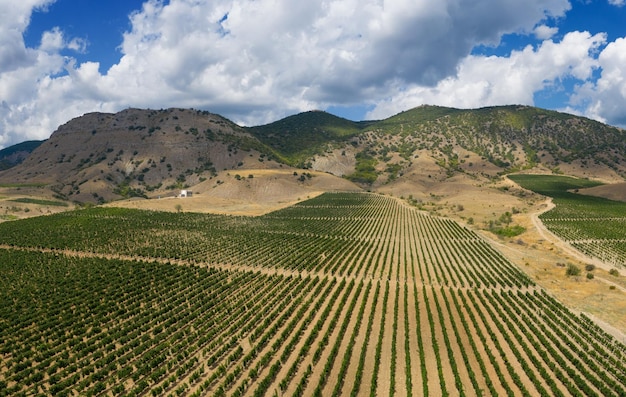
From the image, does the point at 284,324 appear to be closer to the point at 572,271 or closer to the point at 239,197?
the point at 572,271

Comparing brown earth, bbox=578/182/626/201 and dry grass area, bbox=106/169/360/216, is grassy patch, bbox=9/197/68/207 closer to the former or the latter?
dry grass area, bbox=106/169/360/216

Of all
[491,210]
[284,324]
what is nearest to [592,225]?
[491,210]

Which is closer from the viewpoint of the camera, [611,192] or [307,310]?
[307,310]

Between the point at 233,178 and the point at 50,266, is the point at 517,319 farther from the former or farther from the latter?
the point at 233,178

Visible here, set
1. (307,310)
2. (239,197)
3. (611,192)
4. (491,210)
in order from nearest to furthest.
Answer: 1. (307,310)
2. (491,210)
3. (611,192)
4. (239,197)

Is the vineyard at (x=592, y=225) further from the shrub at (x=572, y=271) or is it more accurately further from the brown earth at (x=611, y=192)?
the shrub at (x=572, y=271)

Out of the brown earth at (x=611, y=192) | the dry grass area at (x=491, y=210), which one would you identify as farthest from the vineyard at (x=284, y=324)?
the brown earth at (x=611, y=192)
